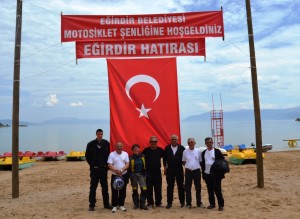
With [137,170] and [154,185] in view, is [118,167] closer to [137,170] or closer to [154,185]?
[137,170]

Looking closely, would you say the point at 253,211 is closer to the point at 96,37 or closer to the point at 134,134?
the point at 134,134

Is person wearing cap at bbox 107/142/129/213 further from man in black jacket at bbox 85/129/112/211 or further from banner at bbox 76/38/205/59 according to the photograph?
banner at bbox 76/38/205/59

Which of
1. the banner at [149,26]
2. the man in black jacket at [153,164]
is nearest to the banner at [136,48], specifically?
the banner at [149,26]

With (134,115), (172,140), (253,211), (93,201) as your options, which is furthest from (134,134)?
(253,211)

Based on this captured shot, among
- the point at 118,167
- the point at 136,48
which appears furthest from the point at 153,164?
the point at 136,48

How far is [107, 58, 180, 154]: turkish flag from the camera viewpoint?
8375 millimetres

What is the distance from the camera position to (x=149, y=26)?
8.70 meters

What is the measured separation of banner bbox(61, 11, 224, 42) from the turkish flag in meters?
1.05

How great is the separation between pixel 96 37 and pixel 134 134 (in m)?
2.71

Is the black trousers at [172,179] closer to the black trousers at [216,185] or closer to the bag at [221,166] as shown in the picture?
the black trousers at [216,185]

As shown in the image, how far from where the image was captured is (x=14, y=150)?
30.3 feet

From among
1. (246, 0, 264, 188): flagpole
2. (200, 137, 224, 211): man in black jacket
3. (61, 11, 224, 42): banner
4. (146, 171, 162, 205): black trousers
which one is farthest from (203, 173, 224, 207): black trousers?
(61, 11, 224, 42): banner

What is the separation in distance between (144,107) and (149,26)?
2135 mm

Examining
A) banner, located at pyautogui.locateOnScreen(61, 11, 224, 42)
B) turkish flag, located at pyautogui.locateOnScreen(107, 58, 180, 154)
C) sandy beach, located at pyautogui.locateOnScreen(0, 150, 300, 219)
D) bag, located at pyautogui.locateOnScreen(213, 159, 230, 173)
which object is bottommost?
sandy beach, located at pyautogui.locateOnScreen(0, 150, 300, 219)
